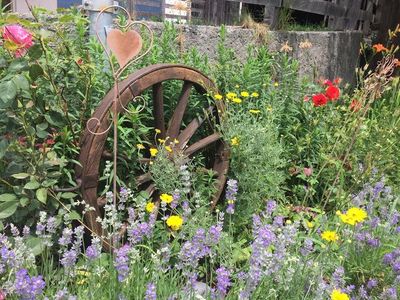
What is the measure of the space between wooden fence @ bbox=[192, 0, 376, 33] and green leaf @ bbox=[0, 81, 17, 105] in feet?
9.25

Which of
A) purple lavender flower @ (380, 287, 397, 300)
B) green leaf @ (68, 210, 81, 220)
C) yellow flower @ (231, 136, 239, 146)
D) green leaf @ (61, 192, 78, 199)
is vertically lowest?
purple lavender flower @ (380, 287, 397, 300)

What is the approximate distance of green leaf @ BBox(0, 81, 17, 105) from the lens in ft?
6.61

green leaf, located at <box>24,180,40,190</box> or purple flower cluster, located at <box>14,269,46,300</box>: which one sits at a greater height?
green leaf, located at <box>24,180,40,190</box>

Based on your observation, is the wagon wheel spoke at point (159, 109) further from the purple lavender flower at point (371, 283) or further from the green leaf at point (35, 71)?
the purple lavender flower at point (371, 283)

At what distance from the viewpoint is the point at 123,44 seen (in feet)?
7.41

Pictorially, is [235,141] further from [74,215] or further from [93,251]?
[93,251]

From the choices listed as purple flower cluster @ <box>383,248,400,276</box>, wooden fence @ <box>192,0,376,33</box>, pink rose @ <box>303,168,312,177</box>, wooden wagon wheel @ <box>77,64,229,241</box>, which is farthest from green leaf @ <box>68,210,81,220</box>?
wooden fence @ <box>192,0,376,33</box>

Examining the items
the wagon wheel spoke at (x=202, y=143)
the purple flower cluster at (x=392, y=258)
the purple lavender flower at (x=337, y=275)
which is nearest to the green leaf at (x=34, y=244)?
the wagon wheel spoke at (x=202, y=143)

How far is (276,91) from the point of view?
3623 millimetres

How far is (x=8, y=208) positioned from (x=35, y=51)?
738 millimetres

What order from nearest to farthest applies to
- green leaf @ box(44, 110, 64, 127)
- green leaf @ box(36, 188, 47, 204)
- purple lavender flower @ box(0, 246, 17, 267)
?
purple lavender flower @ box(0, 246, 17, 267) → green leaf @ box(36, 188, 47, 204) → green leaf @ box(44, 110, 64, 127)

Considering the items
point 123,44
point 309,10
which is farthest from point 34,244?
point 309,10

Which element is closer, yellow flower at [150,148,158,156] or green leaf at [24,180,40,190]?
green leaf at [24,180,40,190]

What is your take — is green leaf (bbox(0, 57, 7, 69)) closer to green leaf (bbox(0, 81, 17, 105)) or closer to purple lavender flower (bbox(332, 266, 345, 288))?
green leaf (bbox(0, 81, 17, 105))
